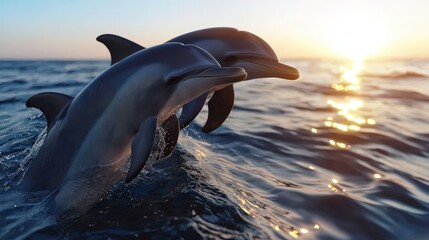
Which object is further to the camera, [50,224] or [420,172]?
[420,172]

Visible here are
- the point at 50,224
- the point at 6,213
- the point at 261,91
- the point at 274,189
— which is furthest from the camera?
the point at 261,91

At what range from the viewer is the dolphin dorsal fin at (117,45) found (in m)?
6.16

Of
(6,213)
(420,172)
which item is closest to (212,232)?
(6,213)

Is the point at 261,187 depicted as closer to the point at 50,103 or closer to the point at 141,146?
the point at 141,146

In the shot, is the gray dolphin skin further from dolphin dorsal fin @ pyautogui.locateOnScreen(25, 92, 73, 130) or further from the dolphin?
the dolphin

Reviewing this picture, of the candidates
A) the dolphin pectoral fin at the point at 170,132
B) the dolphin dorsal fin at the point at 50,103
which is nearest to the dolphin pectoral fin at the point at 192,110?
the dolphin pectoral fin at the point at 170,132

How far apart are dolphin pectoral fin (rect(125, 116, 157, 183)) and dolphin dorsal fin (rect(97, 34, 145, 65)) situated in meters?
1.73

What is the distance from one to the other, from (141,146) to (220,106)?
2.77m

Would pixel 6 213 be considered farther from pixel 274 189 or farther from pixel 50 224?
pixel 274 189

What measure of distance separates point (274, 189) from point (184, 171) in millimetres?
1379

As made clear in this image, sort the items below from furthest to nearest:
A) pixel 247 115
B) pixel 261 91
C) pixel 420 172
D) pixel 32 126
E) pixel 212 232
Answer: pixel 261 91, pixel 247 115, pixel 32 126, pixel 420 172, pixel 212 232

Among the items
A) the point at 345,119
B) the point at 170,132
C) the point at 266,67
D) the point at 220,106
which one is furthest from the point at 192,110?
the point at 345,119

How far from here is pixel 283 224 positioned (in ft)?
16.4

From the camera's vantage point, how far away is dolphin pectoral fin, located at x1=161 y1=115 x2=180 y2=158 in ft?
19.2
